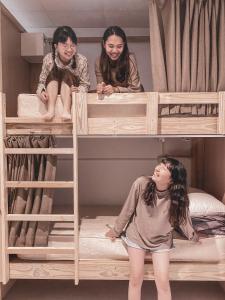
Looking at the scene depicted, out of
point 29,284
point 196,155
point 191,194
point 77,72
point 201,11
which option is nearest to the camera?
point 201,11

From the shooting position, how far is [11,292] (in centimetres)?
321

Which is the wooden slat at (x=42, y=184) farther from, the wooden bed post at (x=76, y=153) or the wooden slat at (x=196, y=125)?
the wooden slat at (x=196, y=125)

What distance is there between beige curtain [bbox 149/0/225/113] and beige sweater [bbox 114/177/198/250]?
0.75m

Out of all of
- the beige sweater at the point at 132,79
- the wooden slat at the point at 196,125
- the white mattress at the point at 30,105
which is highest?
the beige sweater at the point at 132,79

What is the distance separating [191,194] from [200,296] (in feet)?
3.01

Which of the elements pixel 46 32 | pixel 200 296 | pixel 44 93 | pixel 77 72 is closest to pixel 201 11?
pixel 77 72

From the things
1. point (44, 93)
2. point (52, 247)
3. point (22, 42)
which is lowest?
point (52, 247)

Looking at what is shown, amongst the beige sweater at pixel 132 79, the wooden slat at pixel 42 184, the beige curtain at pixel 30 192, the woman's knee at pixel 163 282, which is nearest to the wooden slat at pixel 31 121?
the beige curtain at pixel 30 192

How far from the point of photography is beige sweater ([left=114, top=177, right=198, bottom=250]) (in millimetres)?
2586

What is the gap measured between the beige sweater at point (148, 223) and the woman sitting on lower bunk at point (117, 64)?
798mm

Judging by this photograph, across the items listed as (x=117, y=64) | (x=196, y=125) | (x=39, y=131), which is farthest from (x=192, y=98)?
(x=39, y=131)

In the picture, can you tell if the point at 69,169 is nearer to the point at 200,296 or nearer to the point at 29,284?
the point at 29,284

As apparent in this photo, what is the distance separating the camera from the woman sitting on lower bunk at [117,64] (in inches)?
111

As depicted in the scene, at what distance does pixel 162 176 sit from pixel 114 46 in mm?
1091
